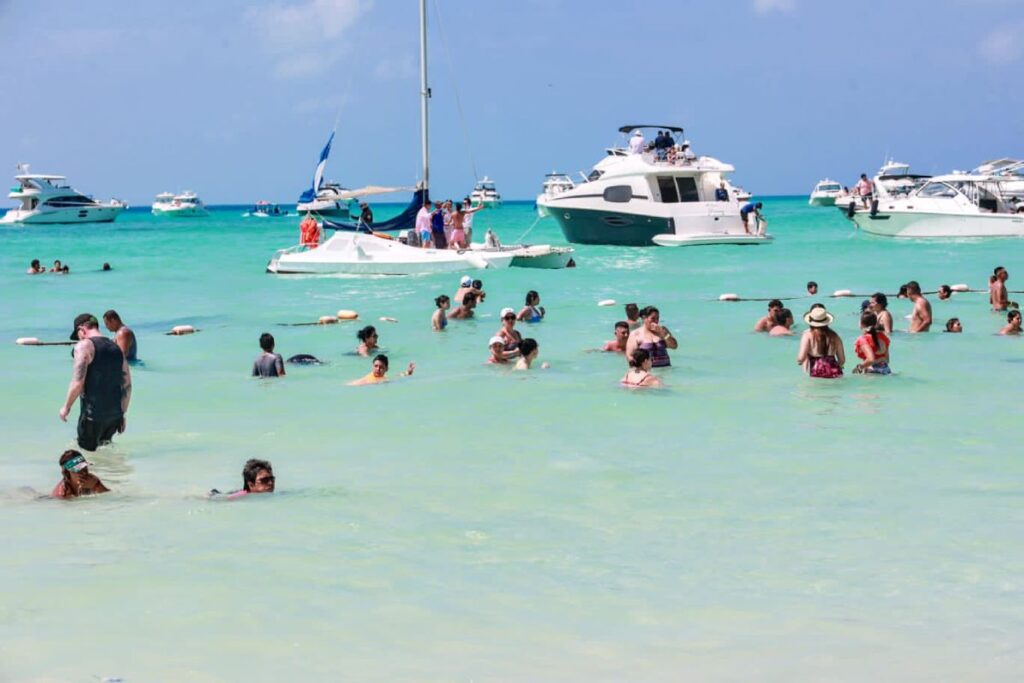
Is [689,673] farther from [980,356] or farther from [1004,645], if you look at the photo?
[980,356]

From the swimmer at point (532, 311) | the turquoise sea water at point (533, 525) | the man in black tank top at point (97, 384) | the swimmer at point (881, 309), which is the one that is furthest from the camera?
the swimmer at point (532, 311)

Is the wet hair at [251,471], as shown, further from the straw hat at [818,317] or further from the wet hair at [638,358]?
the straw hat at [818,317]

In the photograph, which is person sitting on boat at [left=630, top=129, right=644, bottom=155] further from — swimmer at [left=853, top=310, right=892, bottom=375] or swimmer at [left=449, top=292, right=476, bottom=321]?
swimmer at [left=853, top=310, right=892, bottom=375]

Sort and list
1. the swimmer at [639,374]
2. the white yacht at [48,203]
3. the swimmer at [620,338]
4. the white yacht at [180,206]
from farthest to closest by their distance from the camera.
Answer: the white yacht at [180,206]
the white yacht at [48,203]
the swimmer at [620,338]
the swimmer at [639,374]

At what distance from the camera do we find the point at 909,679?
6445 millimetres

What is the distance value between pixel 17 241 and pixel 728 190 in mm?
46156

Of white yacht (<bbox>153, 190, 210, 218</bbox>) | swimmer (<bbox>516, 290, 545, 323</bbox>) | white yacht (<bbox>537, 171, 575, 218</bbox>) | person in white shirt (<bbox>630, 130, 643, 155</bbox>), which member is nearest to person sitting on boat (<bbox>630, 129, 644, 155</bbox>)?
person in white shirt (<bbox>630, 130, 643, 155</bbox>)

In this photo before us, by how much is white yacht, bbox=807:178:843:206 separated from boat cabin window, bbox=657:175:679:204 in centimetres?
7112

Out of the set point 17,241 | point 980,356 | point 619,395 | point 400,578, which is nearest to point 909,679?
point 400,578

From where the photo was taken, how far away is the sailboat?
32094 millimetres

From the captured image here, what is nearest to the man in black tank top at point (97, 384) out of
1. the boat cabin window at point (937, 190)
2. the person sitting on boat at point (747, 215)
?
the person sitting on boat at point (747, 215)

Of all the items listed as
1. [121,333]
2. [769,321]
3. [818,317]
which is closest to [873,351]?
[818,317]

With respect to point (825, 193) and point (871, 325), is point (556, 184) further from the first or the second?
point (871, 325)

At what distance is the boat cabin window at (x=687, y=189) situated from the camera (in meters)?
43.2
